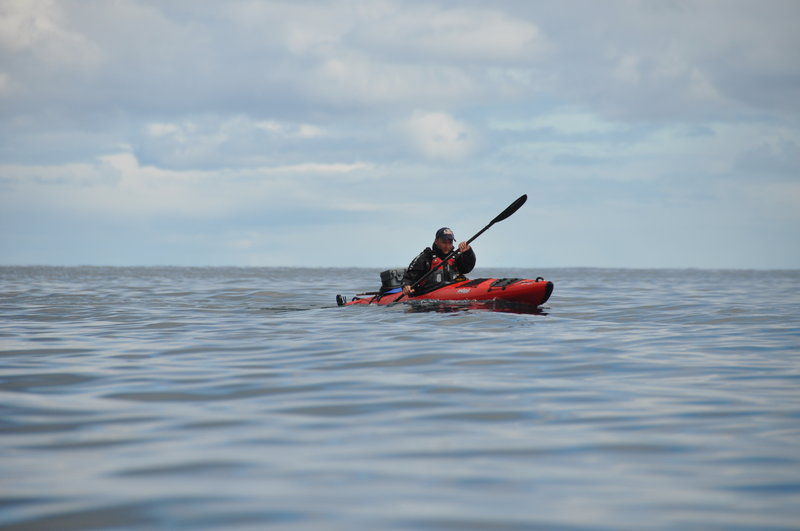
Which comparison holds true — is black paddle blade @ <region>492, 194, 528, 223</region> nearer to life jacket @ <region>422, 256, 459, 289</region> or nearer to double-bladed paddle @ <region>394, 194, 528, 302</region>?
double-bladed paddle @ <region>394, 194, 528, 302</region>

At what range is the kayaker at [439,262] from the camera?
16.9 meters

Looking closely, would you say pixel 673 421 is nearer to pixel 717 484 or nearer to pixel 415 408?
pixel 717 484

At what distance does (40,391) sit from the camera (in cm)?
696

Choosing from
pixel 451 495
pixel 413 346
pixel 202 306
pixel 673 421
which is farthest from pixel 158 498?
pixel 202 306

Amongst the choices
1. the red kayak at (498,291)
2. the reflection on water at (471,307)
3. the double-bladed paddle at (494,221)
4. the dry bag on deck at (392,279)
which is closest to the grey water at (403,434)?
the reflection on water at (471,307)

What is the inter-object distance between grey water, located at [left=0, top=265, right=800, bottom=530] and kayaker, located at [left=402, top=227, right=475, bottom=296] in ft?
20.3

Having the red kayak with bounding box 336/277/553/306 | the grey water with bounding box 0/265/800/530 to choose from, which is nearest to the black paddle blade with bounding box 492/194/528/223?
the red kayak with bounding box 336/277/553/306

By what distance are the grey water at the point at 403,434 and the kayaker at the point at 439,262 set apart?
6.20m

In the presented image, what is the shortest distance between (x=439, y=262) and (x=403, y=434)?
39.2 feet

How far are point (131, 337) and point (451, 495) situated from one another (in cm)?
901

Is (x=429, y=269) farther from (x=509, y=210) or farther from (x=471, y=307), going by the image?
(x=509, y=210)

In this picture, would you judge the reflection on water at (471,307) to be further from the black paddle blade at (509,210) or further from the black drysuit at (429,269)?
the black paddle blade at (509,210)

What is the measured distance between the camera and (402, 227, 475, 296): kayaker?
55.5ft

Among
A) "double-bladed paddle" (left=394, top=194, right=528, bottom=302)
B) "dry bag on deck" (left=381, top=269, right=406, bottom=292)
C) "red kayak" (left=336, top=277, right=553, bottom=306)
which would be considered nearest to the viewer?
"red kayak" (left=336, top=277, right=553, bottom=306)
